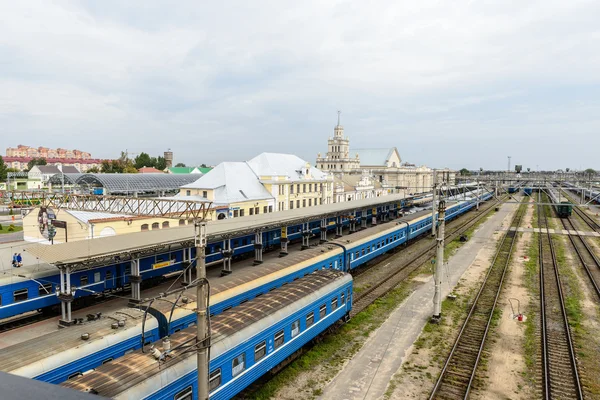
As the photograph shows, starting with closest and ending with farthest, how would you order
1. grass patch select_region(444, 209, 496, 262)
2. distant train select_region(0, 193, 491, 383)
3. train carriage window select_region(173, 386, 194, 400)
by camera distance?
train carriage window select_region(173, 386, 194, 400) → distant train select_region(0, 193, 491, 383) → grass patch select_region(444, 209, 496, 262)

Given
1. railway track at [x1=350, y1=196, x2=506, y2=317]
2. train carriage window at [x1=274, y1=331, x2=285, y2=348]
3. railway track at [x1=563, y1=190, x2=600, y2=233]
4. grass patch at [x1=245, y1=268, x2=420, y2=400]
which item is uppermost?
train carriage window at [x1=274, y1=331, x2=285, y2=348]

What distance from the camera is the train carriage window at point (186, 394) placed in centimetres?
1128

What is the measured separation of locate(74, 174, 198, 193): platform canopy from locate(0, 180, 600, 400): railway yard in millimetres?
38138

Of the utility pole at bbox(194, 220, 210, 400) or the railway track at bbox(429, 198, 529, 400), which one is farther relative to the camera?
the railway track at bbox(429, 198, 529, 400)

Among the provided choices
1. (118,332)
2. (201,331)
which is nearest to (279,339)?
(118,332)

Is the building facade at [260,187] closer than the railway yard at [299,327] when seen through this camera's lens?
No

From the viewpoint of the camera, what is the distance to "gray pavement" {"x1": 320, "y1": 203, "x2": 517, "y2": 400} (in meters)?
15.7

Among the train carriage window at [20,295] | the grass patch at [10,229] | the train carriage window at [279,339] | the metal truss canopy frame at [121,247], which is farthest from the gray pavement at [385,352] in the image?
the grass patch at [10,229]

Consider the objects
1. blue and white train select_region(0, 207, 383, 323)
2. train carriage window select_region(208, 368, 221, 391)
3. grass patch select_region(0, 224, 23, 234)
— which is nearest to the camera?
train carriage window select_region(208, 368, 221, 391)

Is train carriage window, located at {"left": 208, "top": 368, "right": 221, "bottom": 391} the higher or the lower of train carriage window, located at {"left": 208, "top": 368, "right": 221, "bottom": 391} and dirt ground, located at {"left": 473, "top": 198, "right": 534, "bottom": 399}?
the higher

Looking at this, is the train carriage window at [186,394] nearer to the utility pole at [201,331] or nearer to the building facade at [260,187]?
the utility pole at [201,331]

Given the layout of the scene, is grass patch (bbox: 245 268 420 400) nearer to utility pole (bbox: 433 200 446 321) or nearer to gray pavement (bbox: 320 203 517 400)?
gray pavement (bbox: 320 203 517 400)

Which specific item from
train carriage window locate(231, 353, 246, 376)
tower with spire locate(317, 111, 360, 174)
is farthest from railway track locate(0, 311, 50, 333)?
tower with spire locate(317, 111, 360, 174)

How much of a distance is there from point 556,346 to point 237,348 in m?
16.4
